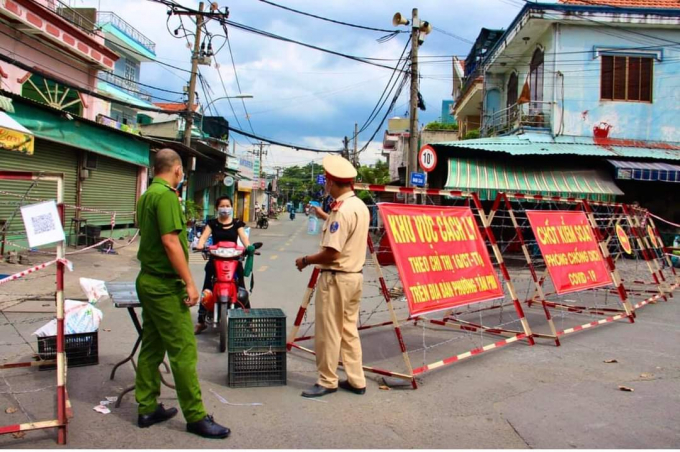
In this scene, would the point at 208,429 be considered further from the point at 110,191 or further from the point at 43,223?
the point at 110,191

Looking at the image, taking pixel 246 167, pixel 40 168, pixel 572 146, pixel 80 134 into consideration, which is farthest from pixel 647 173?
pixel 246 167

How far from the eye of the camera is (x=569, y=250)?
7.19 metres

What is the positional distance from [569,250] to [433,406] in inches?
157

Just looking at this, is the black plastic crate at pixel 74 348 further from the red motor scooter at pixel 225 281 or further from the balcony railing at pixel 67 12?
the balcony railing at pixel 67 12

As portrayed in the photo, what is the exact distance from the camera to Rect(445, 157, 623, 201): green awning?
1533 cm

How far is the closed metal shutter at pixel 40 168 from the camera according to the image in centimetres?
1223

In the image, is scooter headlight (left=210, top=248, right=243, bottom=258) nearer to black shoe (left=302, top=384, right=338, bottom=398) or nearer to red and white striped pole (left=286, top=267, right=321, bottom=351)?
red and white striped pole (left=286, top=267, right=321, bottom=351)

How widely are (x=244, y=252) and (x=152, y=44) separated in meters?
31.2

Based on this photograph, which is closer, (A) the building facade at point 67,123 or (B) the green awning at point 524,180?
(A) the building facade at point 67,123

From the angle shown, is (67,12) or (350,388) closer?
(350,388)

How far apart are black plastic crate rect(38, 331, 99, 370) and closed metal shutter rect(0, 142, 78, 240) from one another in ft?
23.2

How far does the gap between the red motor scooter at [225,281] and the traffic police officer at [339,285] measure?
172cm

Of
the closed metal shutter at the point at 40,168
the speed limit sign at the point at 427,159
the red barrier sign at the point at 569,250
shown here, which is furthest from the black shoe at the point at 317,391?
the speed limit sign at the point at 427,159

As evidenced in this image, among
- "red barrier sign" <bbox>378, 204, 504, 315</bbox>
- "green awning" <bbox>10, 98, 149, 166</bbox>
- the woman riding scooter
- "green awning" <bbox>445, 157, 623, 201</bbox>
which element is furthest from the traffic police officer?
"green awning" <bbox>445, 157, 623, 201</bbox>
